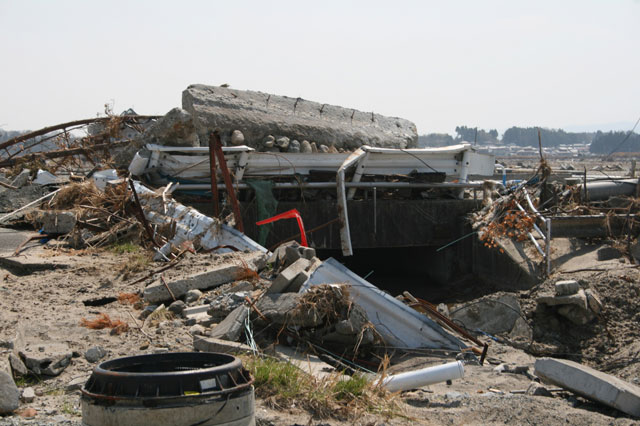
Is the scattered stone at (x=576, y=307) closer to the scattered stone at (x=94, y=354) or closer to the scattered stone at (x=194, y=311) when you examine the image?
the scattered stone at (x=194, y=311)

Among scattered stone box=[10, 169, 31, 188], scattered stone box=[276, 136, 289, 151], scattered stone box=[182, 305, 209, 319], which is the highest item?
scattered stone box=[276, 136, 289, 151]

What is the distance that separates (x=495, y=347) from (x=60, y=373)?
15.8 ft

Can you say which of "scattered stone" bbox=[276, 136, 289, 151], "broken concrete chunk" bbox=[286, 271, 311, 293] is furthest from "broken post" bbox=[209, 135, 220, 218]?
"broken concrete chunk" bbox=[286, 271, 311, 293]

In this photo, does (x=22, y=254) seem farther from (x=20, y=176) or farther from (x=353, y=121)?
(x=353, y=121)

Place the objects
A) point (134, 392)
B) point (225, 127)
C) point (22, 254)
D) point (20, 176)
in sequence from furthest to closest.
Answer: point (20, 176) → point (225, 127) → point (22, 254) → point (134, 392)

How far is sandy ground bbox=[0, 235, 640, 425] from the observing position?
4.54 meters

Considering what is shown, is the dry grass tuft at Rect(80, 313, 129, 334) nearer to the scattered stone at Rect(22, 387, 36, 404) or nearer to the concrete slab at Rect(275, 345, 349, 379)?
the concrete slab at Rect(275, 345, 349, 379)

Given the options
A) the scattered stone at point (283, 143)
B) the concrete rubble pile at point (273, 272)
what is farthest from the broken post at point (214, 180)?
the scattered stone at point (283, 143)

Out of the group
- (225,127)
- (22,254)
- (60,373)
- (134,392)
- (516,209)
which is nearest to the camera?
(134,392)

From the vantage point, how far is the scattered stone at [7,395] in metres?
3.88

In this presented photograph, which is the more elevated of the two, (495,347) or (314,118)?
(314,118)

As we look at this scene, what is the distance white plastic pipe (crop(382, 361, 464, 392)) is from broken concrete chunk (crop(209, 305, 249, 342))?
1.34 meters

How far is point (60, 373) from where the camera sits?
4.89m

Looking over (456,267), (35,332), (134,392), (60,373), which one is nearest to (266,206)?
(456,267)
